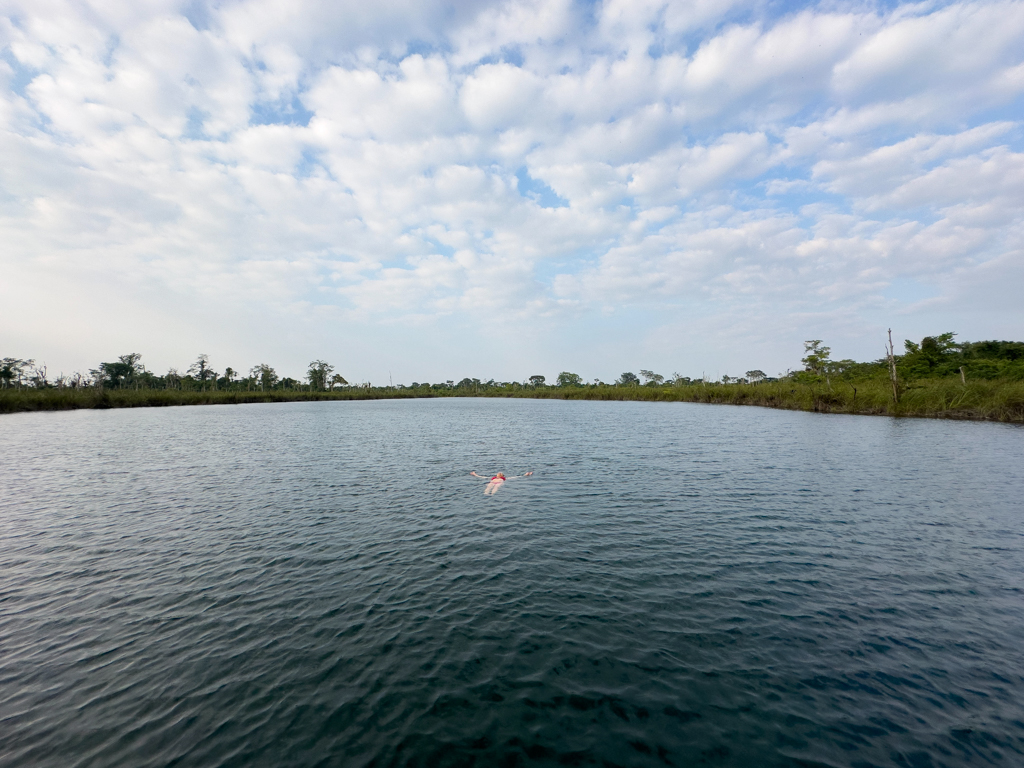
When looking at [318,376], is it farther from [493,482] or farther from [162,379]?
[493,482]

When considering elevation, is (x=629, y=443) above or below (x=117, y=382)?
below

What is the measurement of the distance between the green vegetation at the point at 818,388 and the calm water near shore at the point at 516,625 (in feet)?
111

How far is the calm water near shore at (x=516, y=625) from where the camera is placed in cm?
535

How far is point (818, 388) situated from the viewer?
56.2m

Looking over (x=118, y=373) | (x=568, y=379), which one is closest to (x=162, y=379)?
(x=118, y=373)

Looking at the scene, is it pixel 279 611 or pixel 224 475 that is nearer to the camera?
pixel 279 611

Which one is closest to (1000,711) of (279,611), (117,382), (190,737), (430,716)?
(430,716)

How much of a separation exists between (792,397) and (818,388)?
571 centimetres

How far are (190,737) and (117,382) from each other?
6255 inches

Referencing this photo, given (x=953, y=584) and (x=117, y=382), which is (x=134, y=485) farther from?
(x=117, y=382)

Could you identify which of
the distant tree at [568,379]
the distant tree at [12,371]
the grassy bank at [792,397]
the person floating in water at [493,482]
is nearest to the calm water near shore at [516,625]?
the person floating in water at [493,482]

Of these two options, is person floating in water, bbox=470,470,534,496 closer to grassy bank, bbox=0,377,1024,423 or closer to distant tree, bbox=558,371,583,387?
grassy bank, bbox=0,377,1024,423

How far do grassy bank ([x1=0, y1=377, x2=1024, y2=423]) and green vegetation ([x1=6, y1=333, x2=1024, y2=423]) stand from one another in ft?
0.33

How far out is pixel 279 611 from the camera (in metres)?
8.41
